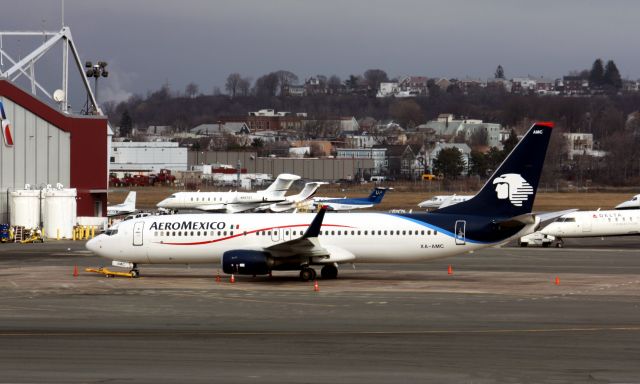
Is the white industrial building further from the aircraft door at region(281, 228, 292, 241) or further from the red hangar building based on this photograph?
the aircraft door at region(281, 228, 292, 241)

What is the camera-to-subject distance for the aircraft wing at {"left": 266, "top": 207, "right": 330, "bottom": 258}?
41594 millimetres

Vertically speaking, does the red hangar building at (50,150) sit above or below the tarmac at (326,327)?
above

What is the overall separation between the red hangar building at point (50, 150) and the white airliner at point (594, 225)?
31.7m

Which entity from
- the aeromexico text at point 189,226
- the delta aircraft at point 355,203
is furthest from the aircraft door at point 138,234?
the delta aircraft at point 355,203

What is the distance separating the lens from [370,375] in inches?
906

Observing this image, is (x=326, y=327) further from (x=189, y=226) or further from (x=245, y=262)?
(x=189, y=226)

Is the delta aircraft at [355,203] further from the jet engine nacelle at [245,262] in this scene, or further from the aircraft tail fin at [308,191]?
the jet engine nacelle at [245,262]

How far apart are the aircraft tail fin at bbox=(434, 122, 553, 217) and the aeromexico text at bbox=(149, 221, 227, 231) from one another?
34.8ft

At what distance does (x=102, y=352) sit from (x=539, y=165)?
2282 cm

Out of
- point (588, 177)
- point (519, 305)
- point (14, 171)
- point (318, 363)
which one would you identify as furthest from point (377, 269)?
point (588, 177)

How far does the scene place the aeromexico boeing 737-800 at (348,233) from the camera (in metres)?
42.3

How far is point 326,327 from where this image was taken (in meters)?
30.0

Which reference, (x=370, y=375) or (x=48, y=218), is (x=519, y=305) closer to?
(x=370, y=375)

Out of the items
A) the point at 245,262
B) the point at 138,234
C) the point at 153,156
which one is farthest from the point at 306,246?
the point at 153,156
